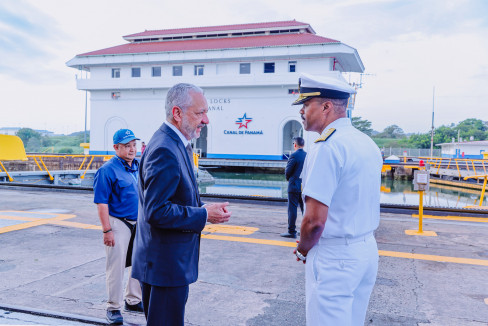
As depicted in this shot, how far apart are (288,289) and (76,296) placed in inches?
96.2

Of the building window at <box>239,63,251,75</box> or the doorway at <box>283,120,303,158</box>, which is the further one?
the doorway at <box>283,120,303,158</box>

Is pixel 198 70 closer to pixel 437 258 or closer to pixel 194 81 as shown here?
pixel 194 81

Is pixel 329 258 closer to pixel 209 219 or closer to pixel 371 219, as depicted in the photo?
pixel 371 219

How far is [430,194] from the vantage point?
24766 mm

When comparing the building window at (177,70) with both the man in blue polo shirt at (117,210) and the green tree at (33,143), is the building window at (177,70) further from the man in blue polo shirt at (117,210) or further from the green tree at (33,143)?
the green tree at (33,143)

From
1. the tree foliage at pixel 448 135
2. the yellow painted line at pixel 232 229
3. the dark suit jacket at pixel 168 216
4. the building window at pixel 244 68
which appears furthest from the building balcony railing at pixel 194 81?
the tree foliage at pixel 448 135

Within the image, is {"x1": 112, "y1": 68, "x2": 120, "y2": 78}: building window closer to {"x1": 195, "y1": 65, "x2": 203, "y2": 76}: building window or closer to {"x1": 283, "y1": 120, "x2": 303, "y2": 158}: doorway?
{"x1": 195, "y1": 65, "x2": 203, "y2": 76}: building window

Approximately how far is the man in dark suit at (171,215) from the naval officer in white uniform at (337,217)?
1.89 ft

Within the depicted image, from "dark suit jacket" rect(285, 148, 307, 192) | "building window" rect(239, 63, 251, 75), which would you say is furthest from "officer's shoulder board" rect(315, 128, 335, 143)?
"building window" rect(239, 63, 251, 75)

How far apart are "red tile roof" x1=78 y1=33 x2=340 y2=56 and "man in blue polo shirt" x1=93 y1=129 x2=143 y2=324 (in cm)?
3393

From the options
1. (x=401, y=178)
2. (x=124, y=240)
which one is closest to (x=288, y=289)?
(x=124, y=240)

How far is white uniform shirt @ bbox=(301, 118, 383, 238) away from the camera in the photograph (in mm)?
2115

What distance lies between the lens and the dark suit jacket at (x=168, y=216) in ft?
7.55

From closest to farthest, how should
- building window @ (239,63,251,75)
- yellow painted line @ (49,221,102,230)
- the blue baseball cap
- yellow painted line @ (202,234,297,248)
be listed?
the blue baseball cap, yellow painted line @ (202,234,297,248), yellow painted line @ (49,221,102,230), building window @ (239,63,251,75)
